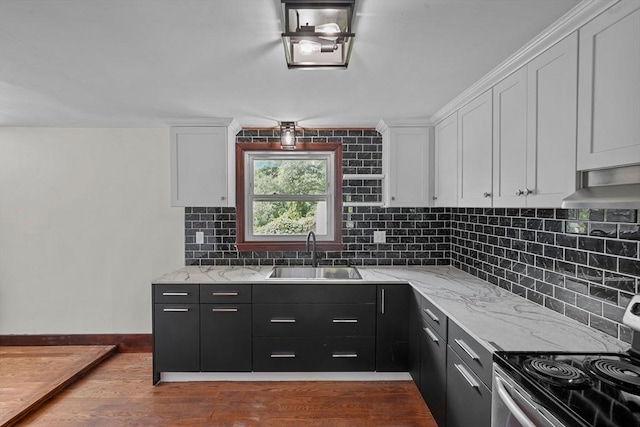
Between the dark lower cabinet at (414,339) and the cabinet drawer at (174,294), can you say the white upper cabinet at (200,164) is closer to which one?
the cabinet drawer at (174,294)

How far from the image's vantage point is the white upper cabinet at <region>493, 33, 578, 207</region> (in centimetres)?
144

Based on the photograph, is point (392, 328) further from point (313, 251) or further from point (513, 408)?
point (513, 408)

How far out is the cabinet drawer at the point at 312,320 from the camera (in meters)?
2.73

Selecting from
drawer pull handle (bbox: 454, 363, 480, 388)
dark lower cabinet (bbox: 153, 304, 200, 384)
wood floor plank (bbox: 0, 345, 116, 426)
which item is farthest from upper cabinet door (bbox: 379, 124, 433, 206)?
wood floor plank (bbox: 0, 345, 116, 426)

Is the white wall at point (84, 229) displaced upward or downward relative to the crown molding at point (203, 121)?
downward

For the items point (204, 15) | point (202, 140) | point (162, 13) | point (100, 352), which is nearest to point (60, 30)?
point (162, 13)

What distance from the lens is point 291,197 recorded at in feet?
11.3

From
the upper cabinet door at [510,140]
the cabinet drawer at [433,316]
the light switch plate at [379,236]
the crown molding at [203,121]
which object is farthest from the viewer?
the light switch plate at [379,236]

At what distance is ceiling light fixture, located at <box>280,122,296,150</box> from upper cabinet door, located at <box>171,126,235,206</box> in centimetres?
51

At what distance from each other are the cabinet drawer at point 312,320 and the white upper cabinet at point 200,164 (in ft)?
3.61

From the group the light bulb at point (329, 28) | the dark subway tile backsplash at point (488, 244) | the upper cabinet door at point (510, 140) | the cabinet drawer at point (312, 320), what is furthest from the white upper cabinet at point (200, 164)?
the upper cabinet door at point (510, 140)

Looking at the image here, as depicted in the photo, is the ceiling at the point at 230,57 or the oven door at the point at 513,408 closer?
the oven door at the point at 513,408

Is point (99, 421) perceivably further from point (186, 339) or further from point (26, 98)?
point (26, 98)

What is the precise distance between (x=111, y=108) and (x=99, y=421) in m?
2.28
